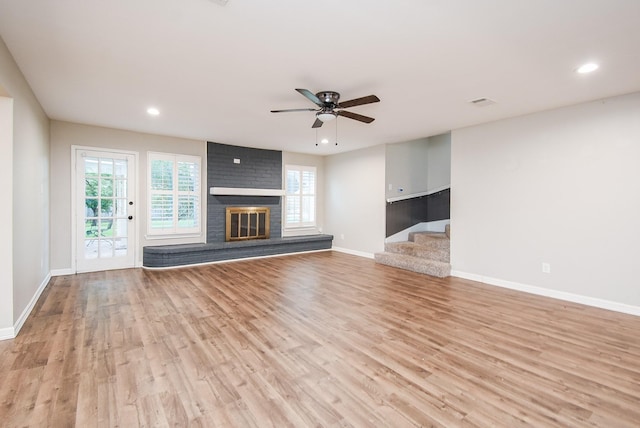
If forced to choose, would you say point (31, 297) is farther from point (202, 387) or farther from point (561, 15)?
point (561, 15)

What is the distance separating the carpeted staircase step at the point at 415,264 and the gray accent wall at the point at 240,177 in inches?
108

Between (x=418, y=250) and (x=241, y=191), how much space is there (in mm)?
3898

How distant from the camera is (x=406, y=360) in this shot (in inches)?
95.3

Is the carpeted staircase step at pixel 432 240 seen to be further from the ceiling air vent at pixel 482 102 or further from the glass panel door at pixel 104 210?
the glass panel door at pixel 104 210

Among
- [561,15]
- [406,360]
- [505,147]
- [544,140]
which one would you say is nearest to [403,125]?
[505,147]

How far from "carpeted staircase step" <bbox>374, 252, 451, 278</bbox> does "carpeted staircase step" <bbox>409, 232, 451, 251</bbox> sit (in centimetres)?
44

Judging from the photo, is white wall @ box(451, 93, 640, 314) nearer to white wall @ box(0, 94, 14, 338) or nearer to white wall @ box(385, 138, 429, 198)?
white wall @ box(385, 138, 429, 198)

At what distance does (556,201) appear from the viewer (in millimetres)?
4082

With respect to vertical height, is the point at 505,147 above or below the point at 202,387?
above

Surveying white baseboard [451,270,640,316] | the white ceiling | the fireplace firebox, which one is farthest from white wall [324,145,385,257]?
the white ceiling

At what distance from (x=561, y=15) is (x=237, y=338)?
3522mm

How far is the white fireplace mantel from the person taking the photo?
21.0 feet

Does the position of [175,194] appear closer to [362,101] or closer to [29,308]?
[29,308]

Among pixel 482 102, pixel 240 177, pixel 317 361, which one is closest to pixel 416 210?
pixel 482 102
